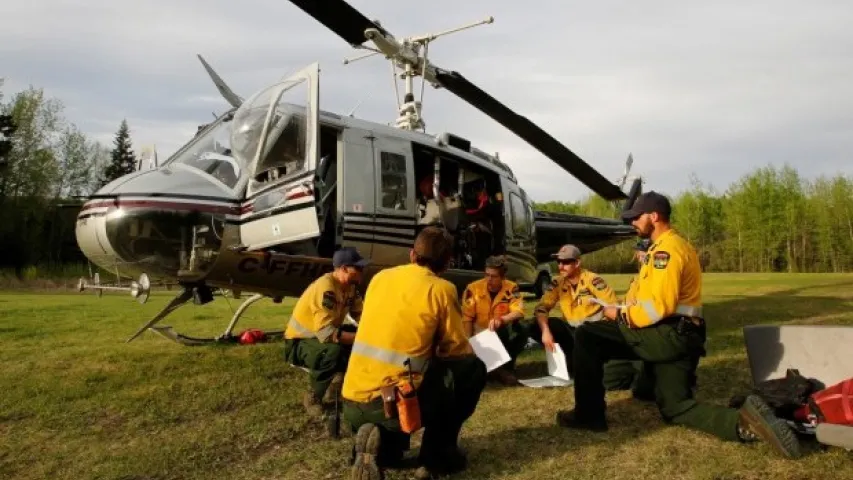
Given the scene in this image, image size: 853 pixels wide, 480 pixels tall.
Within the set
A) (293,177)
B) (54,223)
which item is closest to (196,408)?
(293,177)

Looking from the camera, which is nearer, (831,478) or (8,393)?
(831,478)

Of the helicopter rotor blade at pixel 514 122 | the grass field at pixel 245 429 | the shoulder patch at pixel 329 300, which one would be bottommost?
the grass field at pixel 245 429

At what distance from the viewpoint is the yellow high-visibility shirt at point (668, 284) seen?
4.46 meters

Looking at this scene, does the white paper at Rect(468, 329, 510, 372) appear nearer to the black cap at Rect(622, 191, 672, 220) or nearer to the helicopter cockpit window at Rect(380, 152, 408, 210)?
the black cap at Rect(622, 191, 672, 220)

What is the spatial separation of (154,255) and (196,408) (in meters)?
1.55

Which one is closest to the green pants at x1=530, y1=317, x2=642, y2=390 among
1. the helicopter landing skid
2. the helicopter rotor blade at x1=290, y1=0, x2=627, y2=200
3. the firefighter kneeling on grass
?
the firefighter kneeling on grass

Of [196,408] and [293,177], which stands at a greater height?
[293,177]

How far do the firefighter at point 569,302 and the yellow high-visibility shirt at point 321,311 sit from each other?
2.11 meters

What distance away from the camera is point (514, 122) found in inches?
379

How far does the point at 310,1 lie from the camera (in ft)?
22.0

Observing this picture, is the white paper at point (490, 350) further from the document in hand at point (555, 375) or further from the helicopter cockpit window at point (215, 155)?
the helicopter cockpit window at point (215, 155)

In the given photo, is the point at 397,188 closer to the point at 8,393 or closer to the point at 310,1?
the point at 310,1

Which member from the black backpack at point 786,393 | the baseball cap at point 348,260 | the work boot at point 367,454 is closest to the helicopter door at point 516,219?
the baseball cap at point 348,260

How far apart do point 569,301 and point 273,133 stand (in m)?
3.50
